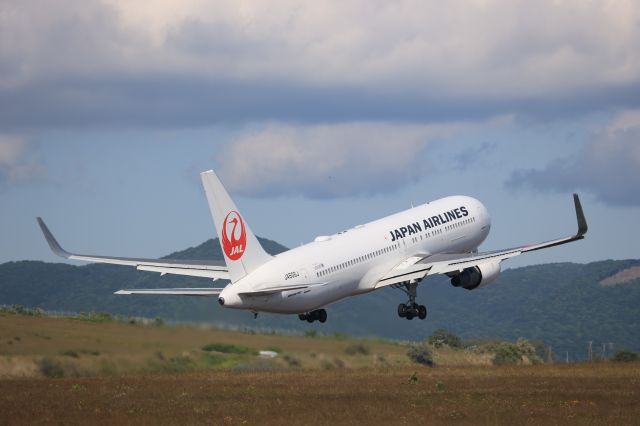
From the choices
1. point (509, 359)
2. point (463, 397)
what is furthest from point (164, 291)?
point (509, 359)

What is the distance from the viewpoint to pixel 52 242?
61.2 meters

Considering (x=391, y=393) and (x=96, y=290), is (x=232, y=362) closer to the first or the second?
(x=391, y=393)

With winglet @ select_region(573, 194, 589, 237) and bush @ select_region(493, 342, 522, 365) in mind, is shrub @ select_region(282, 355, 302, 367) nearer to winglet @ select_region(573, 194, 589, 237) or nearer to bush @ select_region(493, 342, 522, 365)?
winglet @ select_region(573, 194, 589, 237)

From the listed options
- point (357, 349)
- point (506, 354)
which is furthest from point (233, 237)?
point (506, 354)

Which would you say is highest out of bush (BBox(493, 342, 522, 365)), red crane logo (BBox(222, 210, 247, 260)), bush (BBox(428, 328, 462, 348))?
red crane logo (BBox(222, 210, 247, 260))

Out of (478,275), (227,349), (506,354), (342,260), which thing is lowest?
(506,354)

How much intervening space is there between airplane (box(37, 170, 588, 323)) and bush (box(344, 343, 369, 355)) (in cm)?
195

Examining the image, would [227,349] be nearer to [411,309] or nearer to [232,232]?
[232,232]

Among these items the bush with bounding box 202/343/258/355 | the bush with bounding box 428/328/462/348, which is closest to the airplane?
the bush with bounding box 202/343/258/355

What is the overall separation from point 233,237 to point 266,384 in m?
6.66

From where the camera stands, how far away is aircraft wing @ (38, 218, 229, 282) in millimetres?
61375

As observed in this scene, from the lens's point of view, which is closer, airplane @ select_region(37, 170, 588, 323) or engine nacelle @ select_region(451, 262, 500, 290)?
airplane @ select_region(37, 170, 588, 323)

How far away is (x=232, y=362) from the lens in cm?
5969

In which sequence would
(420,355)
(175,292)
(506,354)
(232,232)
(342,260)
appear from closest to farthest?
(232,232)
(175,292)
(342,260)
(420,355)
(506,354)
